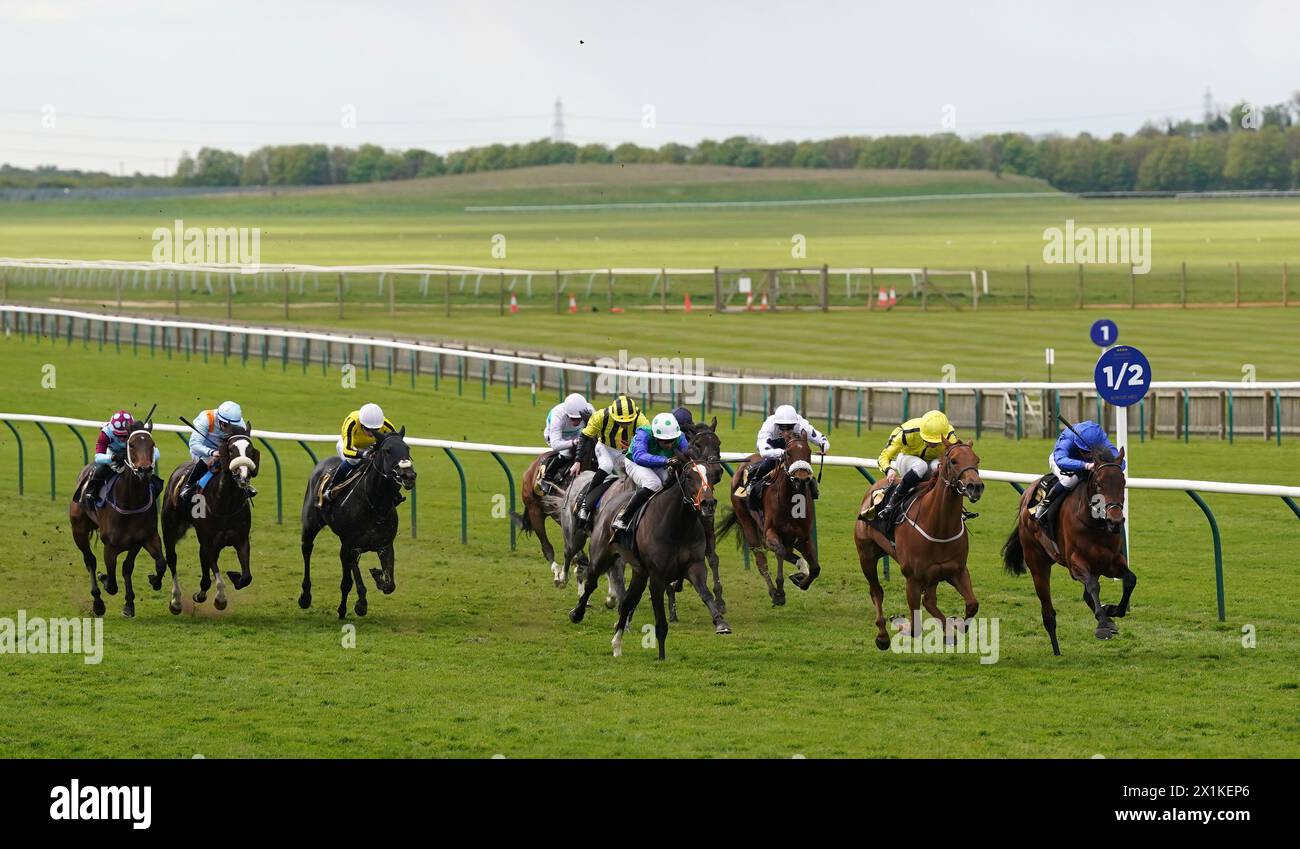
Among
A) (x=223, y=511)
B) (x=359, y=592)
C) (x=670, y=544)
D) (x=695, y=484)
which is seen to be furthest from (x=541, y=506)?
(x=695, y=484)

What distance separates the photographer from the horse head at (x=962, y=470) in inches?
438

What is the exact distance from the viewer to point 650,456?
12.7 m

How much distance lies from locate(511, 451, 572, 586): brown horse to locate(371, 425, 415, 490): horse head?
1922mm

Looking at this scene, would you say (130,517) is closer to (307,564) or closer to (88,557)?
(88,557)

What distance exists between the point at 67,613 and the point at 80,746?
4.77 meters

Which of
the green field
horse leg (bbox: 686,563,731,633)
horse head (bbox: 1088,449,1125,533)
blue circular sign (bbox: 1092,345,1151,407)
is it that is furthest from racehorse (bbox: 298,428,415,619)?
blue circular sign (bbox: 1092,345,1151,407)

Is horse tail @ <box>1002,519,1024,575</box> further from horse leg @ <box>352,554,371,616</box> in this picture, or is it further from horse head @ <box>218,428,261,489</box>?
horse head @ <box>218,428,261,489</box>

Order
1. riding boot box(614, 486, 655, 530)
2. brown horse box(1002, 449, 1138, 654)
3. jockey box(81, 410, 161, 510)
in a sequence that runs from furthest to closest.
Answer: jockey box(81, 410, 161, 510)
riding boot box(614, 486, 655, 530)
brown horse box(1002, 449, 1138, 654)

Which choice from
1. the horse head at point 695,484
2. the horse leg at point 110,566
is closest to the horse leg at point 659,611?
the horse head at point 695,484

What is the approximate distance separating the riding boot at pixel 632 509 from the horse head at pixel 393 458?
5.56 feet

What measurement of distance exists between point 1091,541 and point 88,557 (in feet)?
24.3

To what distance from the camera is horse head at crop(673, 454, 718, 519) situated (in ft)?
38.3
